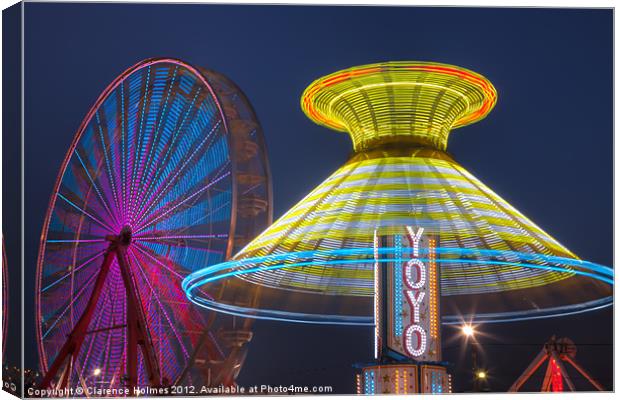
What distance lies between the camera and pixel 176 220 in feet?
53.7

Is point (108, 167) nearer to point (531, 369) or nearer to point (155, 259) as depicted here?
point (155, 259)

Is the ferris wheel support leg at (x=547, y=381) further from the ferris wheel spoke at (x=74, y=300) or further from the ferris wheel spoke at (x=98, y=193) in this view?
the ferris wheel spoke at (x=74, y=300)

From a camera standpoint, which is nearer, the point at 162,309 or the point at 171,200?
the point at 162,309

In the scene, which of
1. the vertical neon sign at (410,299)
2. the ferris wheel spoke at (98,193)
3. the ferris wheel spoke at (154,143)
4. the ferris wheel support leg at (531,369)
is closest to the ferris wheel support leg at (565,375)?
the ferris wheel support leg at (531,369)

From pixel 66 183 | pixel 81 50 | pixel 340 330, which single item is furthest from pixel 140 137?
pixel 340 330

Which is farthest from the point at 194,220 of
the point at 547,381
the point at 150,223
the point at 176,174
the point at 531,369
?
the point at 547,381

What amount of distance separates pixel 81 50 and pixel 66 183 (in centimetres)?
226

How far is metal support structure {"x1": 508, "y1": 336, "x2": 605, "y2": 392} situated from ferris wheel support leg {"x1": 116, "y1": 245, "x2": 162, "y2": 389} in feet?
14.9

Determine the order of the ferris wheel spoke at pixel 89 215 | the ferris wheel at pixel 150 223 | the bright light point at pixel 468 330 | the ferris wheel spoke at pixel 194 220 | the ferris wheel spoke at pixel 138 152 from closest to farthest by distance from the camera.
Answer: the bright light point at pixel 468 330, the ferris wheel at pixel 150 223, the ferris wheel spoke at pixel 194 220, the ferris wheel spoke at pixel 89 215, the ferris wheel spoke at pixel 138 152

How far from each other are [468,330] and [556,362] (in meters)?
1.21

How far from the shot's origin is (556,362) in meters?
15.2

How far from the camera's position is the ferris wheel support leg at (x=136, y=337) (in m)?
15.1

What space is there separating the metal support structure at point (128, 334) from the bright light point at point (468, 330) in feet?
13.2

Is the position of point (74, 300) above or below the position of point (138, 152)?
below
